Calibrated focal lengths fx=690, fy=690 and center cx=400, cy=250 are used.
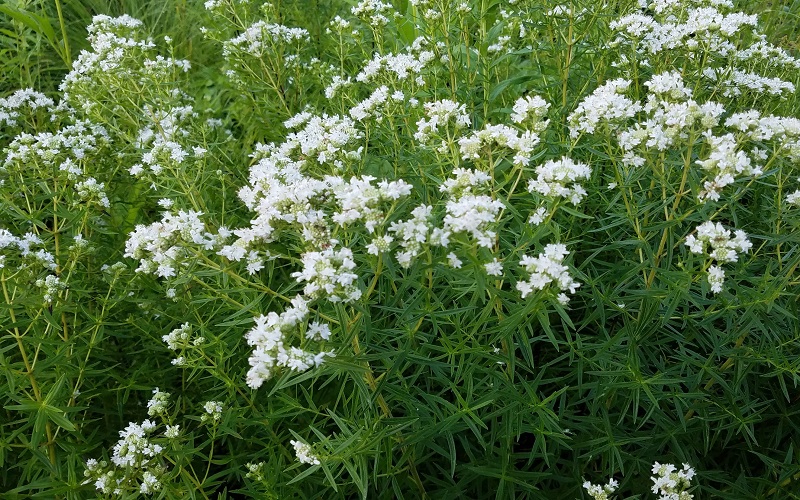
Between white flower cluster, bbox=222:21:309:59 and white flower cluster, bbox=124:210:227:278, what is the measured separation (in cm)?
197

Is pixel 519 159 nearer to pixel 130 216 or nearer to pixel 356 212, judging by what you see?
pixel 356 212

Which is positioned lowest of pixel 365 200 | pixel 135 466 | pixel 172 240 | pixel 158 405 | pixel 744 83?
pixel 135 466

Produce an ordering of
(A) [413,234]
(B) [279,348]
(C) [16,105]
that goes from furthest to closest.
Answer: (C) [16,105] → (A) [413,234] → (B) [279,348]

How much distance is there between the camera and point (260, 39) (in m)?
4.38

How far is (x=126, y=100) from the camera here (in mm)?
4215

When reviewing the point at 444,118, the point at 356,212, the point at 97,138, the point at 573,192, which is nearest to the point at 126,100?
the point at 97,138

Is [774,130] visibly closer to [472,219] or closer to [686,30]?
[686,30]

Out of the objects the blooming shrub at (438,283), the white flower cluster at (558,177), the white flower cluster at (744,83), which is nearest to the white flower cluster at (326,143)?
the blooming shrub at (438,283)

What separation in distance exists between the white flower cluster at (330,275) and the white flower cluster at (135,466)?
1154 mm

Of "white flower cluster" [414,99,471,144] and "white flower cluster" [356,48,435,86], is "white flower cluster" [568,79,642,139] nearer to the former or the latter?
"white flower cluster" [414,99,471,144]

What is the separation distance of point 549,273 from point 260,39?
113 inches

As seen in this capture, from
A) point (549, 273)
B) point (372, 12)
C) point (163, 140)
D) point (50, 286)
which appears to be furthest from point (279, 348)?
point (372, 12)

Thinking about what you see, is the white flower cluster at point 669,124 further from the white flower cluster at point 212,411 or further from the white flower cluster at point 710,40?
the white flower cluster at point 212,411

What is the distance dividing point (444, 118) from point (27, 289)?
77.9 inches
